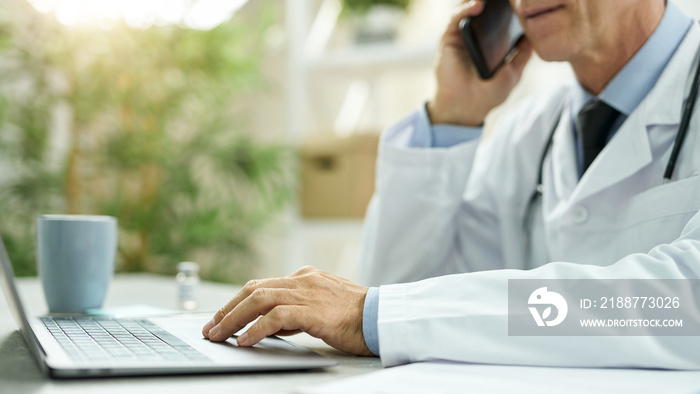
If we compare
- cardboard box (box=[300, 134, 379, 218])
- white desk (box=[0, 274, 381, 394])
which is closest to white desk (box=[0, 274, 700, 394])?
white desk (box=[0, 274, 381, 394])

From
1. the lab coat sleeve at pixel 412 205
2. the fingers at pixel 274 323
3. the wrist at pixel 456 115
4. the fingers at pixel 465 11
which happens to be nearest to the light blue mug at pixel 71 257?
the fingers at pixel 274 323

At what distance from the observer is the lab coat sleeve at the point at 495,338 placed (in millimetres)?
587

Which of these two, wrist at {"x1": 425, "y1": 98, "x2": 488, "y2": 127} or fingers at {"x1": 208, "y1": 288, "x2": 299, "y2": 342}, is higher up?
wrist at {"x1": 425, "y1": 98, "x2": 488, "y2": 127}

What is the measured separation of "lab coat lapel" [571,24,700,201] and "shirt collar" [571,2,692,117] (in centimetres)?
4

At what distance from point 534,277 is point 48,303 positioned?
2.20 ft

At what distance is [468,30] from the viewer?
1.23 m

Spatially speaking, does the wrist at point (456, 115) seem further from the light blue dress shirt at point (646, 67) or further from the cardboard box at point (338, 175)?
the cardboard box at point (338, 175)

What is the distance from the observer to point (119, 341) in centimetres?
61

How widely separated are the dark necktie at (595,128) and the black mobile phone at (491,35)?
9.2 inches

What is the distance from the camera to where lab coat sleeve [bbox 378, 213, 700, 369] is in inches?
23.1

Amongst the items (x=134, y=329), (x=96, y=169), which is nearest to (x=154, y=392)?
(x=134, y=329)

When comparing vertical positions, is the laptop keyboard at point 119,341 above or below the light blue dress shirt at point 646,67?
below

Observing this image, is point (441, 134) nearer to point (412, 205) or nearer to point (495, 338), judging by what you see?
point (412, 205)

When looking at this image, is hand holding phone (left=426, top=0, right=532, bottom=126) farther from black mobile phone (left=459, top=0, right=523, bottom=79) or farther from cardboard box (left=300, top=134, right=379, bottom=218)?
cardboard box (left=300, top=134, right=379, bottom=218)
